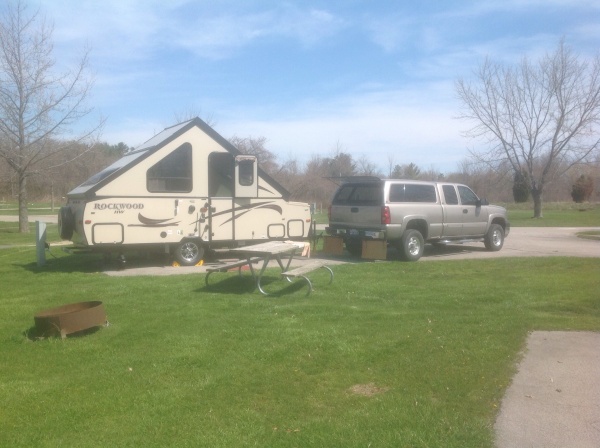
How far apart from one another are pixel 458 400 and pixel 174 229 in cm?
952

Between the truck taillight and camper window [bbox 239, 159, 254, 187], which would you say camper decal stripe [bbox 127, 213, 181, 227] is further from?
the truck taillight

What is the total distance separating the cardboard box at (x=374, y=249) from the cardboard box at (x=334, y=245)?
0.88m

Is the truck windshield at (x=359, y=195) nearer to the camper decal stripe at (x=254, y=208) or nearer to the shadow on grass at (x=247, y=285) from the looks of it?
the camper decal stripe at (x=254, y=208)

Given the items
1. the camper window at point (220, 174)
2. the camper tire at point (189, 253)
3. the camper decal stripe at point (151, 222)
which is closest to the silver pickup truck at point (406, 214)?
the camper window at point (220, 174)

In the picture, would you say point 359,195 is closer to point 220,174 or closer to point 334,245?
point 334,245

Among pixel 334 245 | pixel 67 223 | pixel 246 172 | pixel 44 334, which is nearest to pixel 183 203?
pixel 246 172

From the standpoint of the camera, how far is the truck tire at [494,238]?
1691 centimetres

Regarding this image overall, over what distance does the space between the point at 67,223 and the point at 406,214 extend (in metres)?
7.46

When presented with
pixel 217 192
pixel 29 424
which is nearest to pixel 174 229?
pixel 217 192

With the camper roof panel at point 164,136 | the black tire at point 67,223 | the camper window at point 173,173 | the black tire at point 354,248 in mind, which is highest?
the camper roof panel at point 164,136

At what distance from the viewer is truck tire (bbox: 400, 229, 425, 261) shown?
14.4m

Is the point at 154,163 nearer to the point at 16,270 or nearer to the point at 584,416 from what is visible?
the point at 16,270

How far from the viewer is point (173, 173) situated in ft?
44.4

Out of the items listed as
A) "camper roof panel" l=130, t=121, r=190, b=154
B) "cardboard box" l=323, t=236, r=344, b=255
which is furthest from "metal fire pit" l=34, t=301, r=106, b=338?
"cardboard box" l=323, t=236, r=344, b=255
